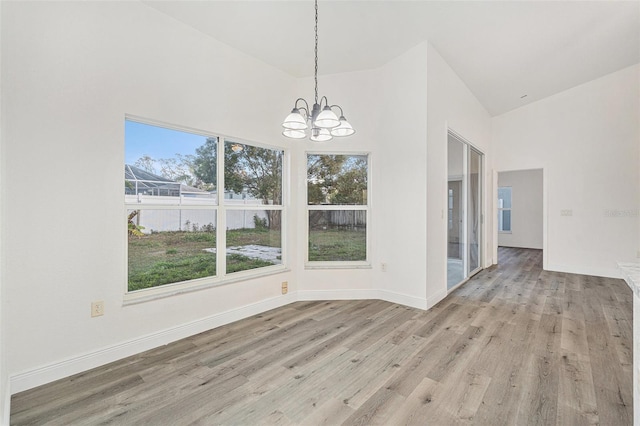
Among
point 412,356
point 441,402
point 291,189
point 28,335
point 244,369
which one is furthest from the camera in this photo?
point 291,189

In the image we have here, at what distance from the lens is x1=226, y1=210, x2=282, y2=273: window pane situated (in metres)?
3.36

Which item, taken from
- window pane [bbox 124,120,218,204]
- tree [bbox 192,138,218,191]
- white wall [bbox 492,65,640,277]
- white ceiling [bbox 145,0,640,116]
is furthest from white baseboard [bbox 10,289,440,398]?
white wall [bbox 492,65,640,277]

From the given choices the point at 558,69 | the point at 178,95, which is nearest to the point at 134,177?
the point at 178,95

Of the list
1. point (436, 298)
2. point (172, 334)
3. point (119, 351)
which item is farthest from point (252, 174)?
point (436, 298)

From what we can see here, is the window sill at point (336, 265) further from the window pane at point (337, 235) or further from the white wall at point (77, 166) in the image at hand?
the white wall at point (77, 166)

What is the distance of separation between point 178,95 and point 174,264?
1.65 meters

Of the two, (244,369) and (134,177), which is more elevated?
(134,177)

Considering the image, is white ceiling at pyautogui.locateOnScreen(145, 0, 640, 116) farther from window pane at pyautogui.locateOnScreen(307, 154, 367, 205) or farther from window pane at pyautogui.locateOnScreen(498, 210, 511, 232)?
window pane at pyautogui.locateOnScreen(498, 210, 511, 232)

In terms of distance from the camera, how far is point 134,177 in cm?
263

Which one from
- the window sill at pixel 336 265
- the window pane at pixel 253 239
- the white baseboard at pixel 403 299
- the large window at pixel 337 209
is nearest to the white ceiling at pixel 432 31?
the large window at pixel 337 209

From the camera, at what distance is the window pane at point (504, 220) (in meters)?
9.26

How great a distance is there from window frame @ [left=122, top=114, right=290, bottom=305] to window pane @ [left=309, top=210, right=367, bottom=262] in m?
0.42

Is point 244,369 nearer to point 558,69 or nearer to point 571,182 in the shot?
point 558,69

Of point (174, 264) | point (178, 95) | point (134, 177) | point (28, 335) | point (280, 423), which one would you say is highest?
point (178, 95)
